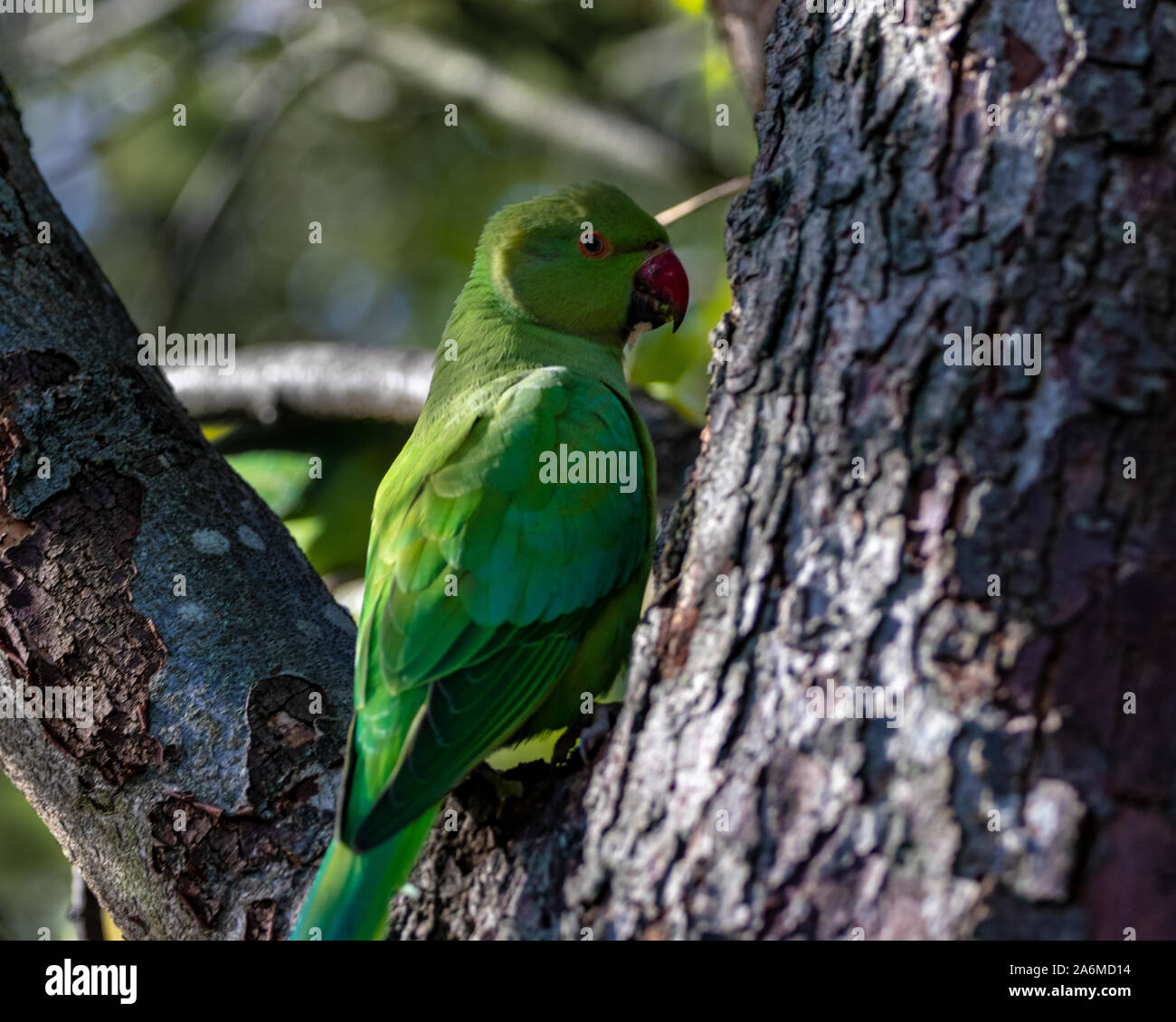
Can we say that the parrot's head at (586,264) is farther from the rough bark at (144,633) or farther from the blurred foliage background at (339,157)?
the rough bark at (144,633)

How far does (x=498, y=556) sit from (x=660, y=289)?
4.82 feet

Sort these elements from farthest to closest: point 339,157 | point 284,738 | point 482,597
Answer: point 339,157
point 482,597
point 284,738

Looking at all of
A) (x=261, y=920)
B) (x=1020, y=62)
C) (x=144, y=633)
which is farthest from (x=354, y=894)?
(x=1020, y=62)

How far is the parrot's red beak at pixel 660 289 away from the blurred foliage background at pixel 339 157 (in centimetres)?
77

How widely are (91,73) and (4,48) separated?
59cm

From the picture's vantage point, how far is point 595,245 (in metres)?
3.90

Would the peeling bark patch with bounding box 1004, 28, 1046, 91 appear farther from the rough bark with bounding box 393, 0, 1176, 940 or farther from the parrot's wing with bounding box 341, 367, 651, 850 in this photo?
the parrot's wing with bounding box 341, 367, 651, 850

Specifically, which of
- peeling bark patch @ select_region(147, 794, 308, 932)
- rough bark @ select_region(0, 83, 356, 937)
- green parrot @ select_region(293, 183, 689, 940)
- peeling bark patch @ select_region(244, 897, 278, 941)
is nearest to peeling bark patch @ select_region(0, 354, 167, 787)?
rough bark @ select_region(0, 83, 356, 937)

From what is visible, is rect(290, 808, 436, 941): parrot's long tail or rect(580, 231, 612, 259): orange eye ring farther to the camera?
rect(580, 231, 612, 259): orange eye ring

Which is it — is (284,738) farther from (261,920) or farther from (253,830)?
(261,920)

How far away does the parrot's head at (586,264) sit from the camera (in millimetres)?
3904

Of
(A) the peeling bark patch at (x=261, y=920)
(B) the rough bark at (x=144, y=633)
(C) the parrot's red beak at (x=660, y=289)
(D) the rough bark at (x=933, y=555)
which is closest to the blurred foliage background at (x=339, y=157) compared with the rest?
(C) the parrot's red beak at (x=660, y=289)

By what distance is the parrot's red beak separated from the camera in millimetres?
3953
